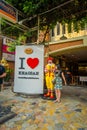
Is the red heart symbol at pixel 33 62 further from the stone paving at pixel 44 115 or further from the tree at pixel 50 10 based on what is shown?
the tree at pixel 50 10

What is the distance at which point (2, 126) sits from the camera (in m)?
5.78

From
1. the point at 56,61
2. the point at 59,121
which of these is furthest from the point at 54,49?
the point at 59,121

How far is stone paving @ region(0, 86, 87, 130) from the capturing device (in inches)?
228

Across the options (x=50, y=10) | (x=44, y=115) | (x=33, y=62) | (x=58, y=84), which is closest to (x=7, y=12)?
(x=50, y=10)

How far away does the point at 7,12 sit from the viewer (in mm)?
7879

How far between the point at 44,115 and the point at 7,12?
13.6 feet

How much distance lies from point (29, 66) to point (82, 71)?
16.7 meters

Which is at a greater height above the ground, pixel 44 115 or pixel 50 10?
pixel 50 10

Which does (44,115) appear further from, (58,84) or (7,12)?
(7,12)

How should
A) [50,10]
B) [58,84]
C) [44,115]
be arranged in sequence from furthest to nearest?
1. [50,10]
2. [58,84]
3. [44,115]

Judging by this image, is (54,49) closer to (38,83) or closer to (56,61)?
(56,61)

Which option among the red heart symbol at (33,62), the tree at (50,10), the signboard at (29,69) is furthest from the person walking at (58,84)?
the tree at (50,10)

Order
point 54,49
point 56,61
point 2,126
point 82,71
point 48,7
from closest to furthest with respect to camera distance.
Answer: point 2,126 → point 48,7 → point 54,49 → point 56,61 → point 82,71

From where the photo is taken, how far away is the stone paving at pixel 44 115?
19.0ft
